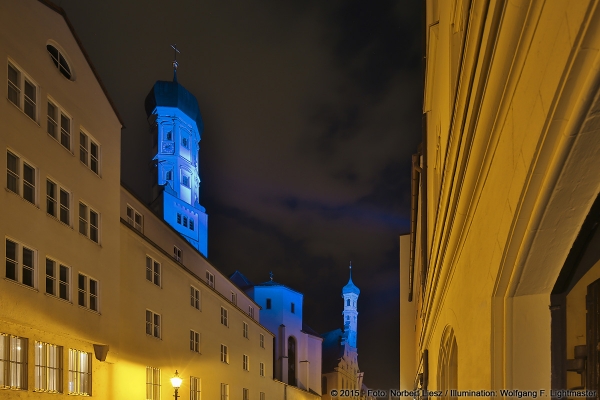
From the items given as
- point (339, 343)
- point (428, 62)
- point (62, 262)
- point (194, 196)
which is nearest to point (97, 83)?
point (62, 262)

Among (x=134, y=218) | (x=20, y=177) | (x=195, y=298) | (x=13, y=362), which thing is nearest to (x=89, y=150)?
(x=20, y=177)

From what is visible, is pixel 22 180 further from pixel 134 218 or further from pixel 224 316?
pixel 224 316

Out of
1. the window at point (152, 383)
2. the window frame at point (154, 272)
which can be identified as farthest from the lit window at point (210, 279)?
the window at point (152, 383)

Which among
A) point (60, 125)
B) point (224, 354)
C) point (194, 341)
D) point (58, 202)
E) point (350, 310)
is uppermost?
point (60, 125)

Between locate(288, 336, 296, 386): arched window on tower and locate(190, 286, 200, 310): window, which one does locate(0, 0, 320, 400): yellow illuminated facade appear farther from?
locate(288, 336, 296, 386): arched window on tower

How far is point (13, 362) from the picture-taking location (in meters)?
14.0

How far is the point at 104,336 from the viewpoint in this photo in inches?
754

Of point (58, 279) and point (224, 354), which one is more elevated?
point (58, 279)

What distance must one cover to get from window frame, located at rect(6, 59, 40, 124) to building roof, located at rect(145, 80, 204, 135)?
61.6m

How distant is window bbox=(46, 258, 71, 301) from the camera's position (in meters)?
16.2

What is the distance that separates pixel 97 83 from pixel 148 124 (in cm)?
6206

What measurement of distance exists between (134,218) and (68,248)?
8915mm

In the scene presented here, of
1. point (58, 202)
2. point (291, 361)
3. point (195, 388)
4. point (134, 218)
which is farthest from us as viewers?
point (291, 361)

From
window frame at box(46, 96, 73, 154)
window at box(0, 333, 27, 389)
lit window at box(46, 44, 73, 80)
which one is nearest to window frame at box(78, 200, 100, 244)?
window frame at box(46, 96, 73, 154)
